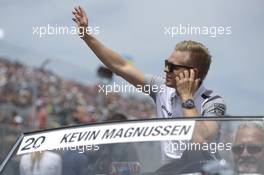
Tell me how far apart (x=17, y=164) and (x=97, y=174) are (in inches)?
18.3

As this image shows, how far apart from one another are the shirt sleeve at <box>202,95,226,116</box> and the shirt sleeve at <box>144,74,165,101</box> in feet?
1.50

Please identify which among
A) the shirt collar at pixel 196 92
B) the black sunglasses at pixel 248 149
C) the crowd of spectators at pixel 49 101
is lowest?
the crowd of spectators at pixel 49 101

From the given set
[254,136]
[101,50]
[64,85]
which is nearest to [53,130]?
[254,136]

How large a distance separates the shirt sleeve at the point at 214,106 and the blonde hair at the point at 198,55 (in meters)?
0.20

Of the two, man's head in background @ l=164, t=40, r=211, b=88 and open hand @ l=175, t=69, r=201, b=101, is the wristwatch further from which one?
man's head in background @ l=164, t=40, r=211, b=88

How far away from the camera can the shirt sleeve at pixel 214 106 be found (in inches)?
174

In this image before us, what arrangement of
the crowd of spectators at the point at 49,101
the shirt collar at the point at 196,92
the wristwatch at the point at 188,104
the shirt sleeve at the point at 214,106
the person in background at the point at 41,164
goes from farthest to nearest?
the crowd of spectators at the point at 49,101
the shirt collar at the point at 196,92
the shirt sleeve at the point at 214,106
the wristwatch at the point at 188,104
the person in background at the point at 41,164

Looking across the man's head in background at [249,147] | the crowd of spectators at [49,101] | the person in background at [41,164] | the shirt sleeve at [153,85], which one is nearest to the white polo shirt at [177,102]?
the shirt sleeve at [153,85]

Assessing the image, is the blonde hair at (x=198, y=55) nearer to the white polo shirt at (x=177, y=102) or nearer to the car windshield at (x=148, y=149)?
the white polo shirt at (x=177, y=102)

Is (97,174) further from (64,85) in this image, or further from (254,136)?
(64,85)

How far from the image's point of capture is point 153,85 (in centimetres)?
492

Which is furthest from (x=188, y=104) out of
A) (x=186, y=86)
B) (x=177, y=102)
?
(x=177, y=102)

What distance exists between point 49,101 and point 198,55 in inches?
482

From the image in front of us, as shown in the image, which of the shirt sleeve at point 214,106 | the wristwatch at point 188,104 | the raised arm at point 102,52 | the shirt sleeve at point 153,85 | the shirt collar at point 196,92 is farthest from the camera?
the raised arm at point 102,52
